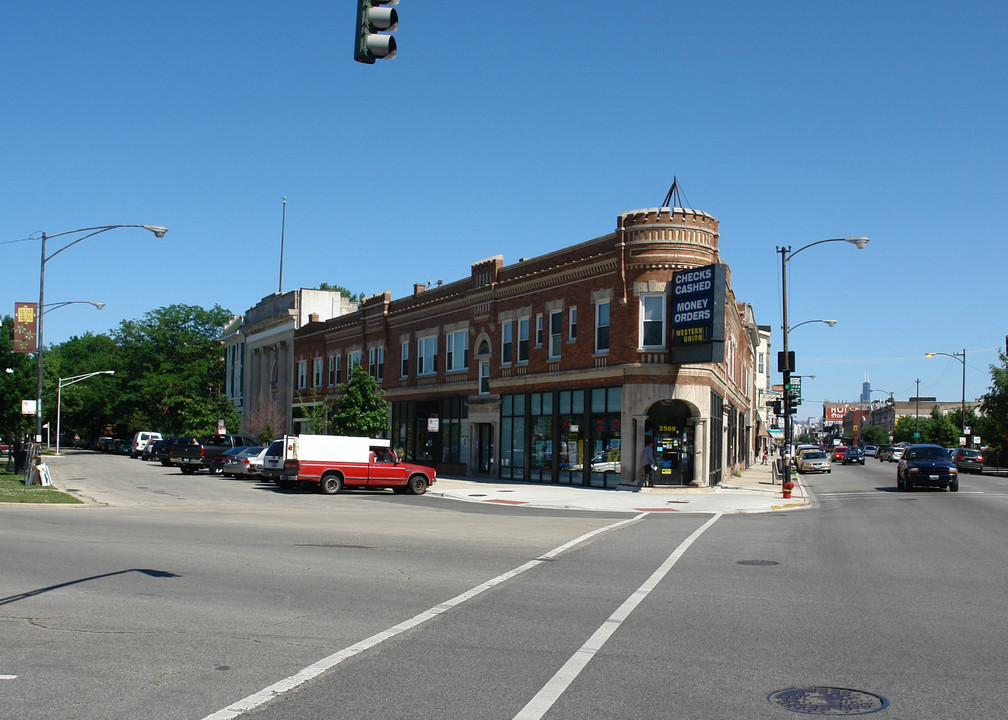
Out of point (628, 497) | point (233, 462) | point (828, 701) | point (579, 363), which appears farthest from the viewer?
point (233, 462)

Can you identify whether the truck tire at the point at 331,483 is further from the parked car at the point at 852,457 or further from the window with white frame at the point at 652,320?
the parked car at the point at 852,457

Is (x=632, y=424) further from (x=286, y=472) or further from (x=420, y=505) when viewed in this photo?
(x=286, y=472)

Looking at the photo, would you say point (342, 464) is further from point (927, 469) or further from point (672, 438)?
point (927, 469)

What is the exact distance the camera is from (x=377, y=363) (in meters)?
53.5

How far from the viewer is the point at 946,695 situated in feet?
22.0

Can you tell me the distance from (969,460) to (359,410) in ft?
135

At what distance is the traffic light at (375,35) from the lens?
812 centimetres

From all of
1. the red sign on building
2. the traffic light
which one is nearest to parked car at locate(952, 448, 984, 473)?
the red sign on building

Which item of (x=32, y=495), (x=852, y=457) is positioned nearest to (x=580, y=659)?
(x=32, y=495)

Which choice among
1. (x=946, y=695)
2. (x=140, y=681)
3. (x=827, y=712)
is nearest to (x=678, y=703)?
(x=827, y=712)

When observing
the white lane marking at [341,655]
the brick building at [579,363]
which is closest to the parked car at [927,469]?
the brick building at [579,363]

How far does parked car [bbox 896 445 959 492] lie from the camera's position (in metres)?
33.8

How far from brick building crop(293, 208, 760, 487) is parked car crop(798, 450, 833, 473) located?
26.8 ft

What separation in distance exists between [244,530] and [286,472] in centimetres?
1339
